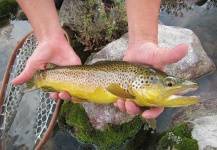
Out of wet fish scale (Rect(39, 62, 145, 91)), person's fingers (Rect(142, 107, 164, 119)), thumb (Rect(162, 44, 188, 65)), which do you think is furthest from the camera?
wet fish scale (Rect(39, 62, 145, 91))

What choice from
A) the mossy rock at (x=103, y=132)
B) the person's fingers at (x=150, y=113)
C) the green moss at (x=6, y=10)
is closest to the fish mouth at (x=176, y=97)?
the person's fingers at (x=150, y=113)

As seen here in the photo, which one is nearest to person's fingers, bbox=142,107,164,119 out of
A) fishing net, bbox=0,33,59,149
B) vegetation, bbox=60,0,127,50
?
fishing net, bbox=0,33,59,149

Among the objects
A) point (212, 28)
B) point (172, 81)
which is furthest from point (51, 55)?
point (212, 28)

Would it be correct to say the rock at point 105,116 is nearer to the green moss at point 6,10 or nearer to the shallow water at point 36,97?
the shallow water at point 36,97

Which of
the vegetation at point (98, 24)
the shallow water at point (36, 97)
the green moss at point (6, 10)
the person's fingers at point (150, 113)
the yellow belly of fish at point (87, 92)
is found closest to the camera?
the person's fingers at point (150, 113)

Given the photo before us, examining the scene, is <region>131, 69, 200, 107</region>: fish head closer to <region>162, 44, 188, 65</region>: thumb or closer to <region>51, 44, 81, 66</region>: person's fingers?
<region>162, 44, 188, 65</region>: thumb

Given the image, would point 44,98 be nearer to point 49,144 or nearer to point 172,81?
point 49,144
